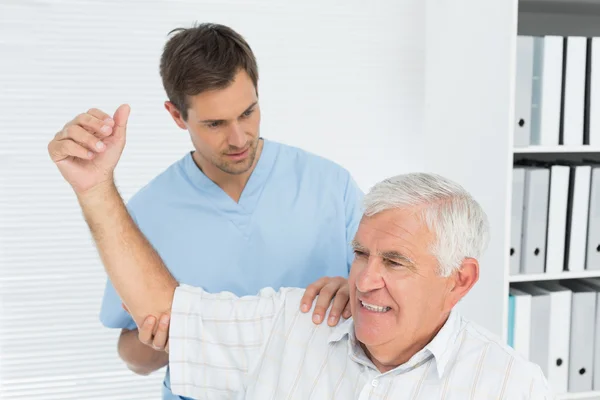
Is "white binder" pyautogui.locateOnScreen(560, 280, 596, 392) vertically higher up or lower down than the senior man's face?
lower down

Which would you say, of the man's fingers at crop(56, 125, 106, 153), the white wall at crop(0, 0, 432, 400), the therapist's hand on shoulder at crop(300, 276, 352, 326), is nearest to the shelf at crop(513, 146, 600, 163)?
the white wall at crop(0, 0, 432, 400)

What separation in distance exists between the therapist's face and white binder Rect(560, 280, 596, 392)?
3.99ft

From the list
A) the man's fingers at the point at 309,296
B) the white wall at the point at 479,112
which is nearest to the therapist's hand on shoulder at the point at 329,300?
the man's fingers at the point at 309,296

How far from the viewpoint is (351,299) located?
1.35 meters

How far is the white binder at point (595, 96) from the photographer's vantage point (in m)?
Result: 2.09

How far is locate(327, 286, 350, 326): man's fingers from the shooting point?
1396 mm

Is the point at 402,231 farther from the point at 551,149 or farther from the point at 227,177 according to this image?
the point at 551,149

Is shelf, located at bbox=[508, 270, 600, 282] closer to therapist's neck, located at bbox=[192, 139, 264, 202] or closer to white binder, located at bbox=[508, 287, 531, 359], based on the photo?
white binder, located at bbox=[508, 287, 531, 359]

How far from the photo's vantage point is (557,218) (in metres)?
2.15

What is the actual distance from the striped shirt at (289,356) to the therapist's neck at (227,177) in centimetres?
32

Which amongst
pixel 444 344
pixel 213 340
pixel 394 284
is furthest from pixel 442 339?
pixel 213 340

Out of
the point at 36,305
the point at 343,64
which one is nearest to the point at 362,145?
the point at 343,64

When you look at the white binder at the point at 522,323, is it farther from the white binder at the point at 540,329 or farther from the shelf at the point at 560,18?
the shelf at the point at 560,18

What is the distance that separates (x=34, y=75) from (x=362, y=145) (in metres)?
1.33
